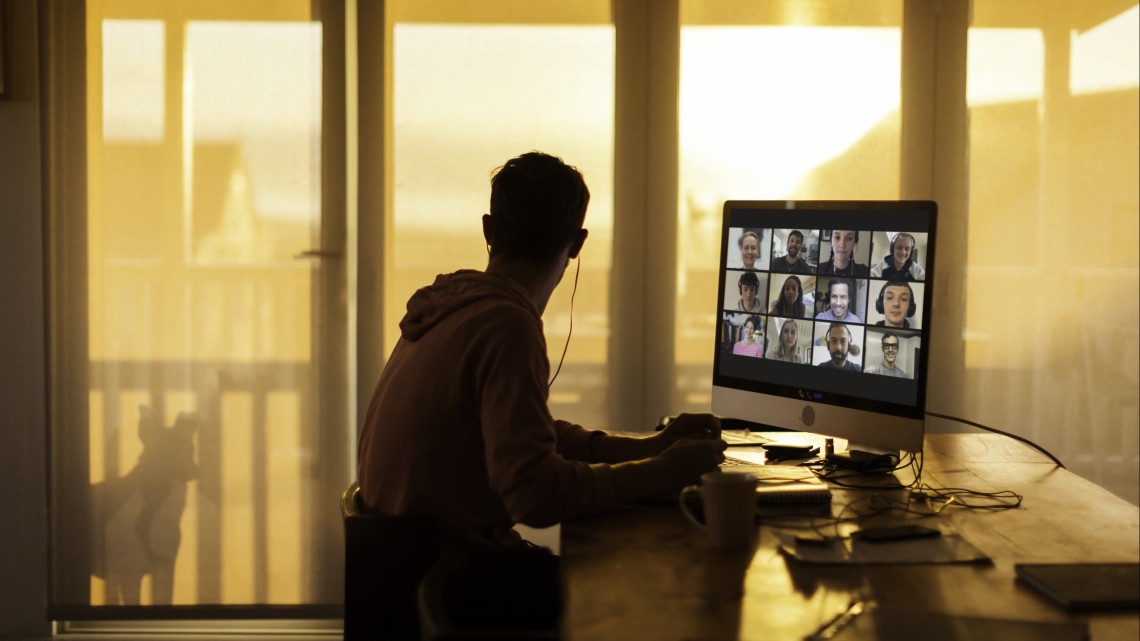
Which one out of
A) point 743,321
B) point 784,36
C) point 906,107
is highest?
point 784,36

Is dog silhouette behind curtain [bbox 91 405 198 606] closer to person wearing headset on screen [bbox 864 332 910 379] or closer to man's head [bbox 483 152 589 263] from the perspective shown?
man's head [bbox 483 152 589 263]

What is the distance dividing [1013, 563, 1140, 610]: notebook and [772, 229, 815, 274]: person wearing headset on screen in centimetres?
73

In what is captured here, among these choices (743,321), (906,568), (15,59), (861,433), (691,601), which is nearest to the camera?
(691,601)

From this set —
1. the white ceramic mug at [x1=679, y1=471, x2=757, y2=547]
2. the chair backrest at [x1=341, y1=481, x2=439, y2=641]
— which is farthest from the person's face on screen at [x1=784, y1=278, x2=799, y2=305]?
the chair backrest at [x1=341, y1=481, x2=439, y2=641]

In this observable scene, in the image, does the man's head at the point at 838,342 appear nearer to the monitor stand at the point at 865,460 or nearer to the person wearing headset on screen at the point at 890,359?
the person wearing headset on screen at the point at 890,359

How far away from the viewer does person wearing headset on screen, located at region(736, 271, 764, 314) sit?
190 centimetres

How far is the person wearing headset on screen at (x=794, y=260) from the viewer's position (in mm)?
1813

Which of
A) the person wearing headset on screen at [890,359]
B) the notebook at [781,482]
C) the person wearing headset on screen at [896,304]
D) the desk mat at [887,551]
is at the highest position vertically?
the person wearing headset on screen at [896,304]

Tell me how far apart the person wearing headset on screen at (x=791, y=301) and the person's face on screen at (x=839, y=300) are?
0.07m

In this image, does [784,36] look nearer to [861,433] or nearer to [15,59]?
[861,433]

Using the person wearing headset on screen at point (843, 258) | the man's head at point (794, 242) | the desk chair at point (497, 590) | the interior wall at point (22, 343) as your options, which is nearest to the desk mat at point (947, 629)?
the desk chair at point (497, 590)

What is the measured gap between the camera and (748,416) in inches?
76.2

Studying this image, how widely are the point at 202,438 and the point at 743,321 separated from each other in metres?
1.88

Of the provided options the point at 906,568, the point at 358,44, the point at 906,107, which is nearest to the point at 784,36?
the point at 906,107
